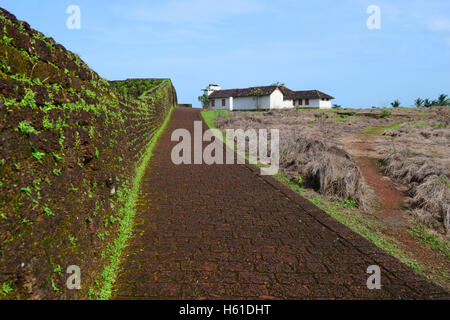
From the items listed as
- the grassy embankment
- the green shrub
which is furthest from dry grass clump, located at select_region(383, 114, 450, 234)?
the green shrub

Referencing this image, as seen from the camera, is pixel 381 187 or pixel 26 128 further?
pixel 381 187

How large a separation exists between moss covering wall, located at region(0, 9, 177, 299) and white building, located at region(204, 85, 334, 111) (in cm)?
4388

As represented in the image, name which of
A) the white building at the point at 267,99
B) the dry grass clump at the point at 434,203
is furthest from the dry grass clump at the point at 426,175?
the white building at the point at 267,99

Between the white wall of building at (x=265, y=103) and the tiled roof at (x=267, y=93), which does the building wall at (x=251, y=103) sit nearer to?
the white wall of building at (x=265, y=103)

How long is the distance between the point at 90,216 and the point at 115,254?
781 mm

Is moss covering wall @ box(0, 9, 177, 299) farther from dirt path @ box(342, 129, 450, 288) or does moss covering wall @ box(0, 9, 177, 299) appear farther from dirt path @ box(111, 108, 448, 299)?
dirt path @ box(342, 129, 450, 288)

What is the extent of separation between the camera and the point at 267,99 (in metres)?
46.1

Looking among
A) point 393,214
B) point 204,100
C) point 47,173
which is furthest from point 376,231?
point 204,100

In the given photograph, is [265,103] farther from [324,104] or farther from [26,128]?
[26,128]

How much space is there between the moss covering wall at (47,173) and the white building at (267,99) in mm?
43879

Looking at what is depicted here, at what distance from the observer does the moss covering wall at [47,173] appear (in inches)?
73.6

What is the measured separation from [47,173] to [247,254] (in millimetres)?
2524

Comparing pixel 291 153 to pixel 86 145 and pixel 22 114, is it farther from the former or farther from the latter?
pixel 22 114
